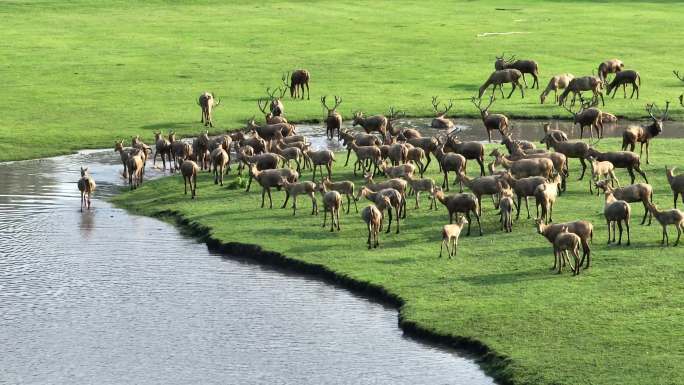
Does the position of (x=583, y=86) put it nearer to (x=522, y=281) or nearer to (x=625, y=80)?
(x=625, y=80)

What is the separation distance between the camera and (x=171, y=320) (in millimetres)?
30594

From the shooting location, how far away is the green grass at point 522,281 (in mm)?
26516

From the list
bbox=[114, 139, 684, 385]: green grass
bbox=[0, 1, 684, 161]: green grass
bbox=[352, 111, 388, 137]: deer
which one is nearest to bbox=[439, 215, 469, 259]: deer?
bbox=[114, 139, 684, 385]: green grass

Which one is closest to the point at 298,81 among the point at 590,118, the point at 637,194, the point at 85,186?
the point at 590,118

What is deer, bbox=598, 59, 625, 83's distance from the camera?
217ft

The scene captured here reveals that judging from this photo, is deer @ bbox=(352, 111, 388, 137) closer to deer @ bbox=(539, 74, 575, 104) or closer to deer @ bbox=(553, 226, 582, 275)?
deer @ bbox=(539, 74, 575, 104)

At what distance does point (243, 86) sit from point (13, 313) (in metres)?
34.8

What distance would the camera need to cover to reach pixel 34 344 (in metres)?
29.0

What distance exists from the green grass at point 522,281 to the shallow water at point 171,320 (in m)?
1.02

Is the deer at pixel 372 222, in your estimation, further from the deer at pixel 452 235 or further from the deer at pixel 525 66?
the deer at pixel 525 66

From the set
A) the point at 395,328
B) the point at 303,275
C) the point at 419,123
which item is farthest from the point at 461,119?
the point at 395,328

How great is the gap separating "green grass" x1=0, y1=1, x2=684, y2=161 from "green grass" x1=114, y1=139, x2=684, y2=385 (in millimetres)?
15827

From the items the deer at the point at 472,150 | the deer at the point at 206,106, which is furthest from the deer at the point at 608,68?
the deer at the point at 472,150

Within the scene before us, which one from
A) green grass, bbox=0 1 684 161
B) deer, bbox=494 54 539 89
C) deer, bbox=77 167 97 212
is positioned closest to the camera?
deer, bbox=77 167 97 212
